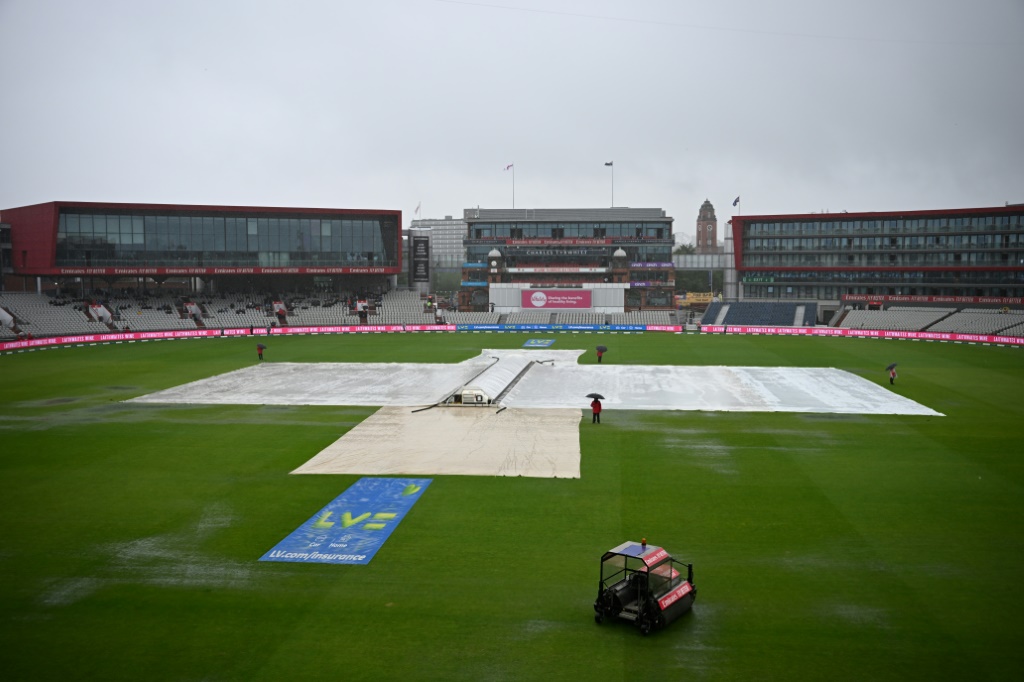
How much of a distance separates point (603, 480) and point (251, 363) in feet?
133

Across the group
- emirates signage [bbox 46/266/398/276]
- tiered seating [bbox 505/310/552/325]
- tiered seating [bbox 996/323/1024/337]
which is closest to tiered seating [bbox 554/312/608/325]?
tiered seating [bbox 505/310/552/325]

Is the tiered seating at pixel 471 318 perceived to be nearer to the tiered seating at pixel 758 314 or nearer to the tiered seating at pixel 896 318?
the tiered seating at pixel 758 314

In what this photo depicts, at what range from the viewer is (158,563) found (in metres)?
18.2

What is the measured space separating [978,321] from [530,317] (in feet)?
180

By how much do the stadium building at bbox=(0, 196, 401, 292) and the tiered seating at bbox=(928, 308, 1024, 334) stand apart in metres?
68.8

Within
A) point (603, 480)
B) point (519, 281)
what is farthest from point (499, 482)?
point (519, 281)

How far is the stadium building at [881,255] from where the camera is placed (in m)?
98.5

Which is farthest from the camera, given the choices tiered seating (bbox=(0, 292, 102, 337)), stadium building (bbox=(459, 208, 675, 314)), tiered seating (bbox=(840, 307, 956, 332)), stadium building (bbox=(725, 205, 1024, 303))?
stadium building (bbox=(459, 208, 675, 314))

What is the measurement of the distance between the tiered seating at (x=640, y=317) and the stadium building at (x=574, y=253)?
17.1 feet

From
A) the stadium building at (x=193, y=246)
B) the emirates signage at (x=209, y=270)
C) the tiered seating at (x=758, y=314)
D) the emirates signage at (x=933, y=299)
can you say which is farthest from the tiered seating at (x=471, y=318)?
the emirates signage at (x=933, y=299)

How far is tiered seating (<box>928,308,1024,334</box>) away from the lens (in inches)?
3233

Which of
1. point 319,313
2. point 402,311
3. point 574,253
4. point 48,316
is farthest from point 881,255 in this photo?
point 48,316

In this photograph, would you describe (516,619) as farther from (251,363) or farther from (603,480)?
(251,363)

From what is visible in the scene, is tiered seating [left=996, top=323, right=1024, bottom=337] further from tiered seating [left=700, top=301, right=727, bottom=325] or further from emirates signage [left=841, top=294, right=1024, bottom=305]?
tiered seating [left=700, top=301, right=727, bottom=325]
